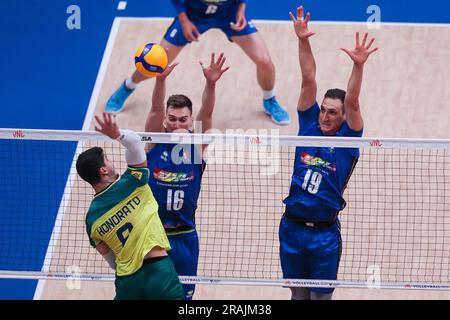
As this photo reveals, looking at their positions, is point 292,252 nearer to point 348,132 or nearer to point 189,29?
point 348,132

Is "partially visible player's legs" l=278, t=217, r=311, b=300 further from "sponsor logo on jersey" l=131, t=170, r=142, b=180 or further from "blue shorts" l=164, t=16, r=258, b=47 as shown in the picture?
"blue shorts" l=164, t=16, r=258, b=47

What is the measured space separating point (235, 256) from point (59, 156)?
10.2 ft

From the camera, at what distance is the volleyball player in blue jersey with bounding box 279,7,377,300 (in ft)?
29.4

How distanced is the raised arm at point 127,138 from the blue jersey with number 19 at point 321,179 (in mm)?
1768

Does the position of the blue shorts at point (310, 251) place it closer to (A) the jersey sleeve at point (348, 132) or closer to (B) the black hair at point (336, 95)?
(A) the jersey sleeve at point (348, 132)

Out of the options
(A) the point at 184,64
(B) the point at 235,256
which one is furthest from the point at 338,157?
(A) the point at 184,64

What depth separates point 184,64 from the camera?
13953mm

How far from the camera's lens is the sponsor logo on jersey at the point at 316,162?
354 inches

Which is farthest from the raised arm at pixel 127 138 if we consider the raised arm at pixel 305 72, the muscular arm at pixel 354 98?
the muscular arm at pixel 354 98

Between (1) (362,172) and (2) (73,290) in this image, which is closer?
(2) (73,290)

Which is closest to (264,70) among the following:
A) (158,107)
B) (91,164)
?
(158,107)

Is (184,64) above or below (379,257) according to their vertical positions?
above

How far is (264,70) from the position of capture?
12.8m
